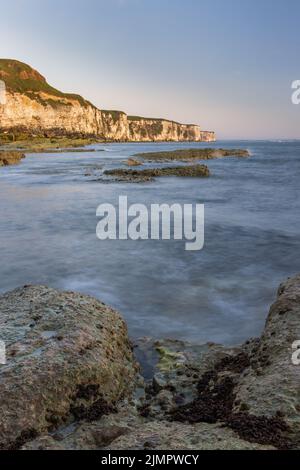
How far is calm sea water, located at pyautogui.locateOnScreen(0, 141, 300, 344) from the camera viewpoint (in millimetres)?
8578

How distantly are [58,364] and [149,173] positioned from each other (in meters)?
35.1

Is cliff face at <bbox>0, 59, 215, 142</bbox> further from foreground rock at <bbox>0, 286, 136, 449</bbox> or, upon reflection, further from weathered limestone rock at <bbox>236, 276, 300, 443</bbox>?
weathered limestone rock at <bbox>236, 276, 300, 443</bbox>

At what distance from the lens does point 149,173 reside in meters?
39.0

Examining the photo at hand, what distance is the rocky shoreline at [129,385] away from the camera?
3.84 metres

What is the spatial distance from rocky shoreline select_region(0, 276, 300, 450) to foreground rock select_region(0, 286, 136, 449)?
12mm

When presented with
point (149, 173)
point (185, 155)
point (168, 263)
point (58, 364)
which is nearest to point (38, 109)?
point (185, 155)

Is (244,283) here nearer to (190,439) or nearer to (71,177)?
(190,439)

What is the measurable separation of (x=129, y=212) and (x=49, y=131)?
13933 cm

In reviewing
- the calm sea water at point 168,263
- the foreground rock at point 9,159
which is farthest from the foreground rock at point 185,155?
the calm sea water at point 168,263
